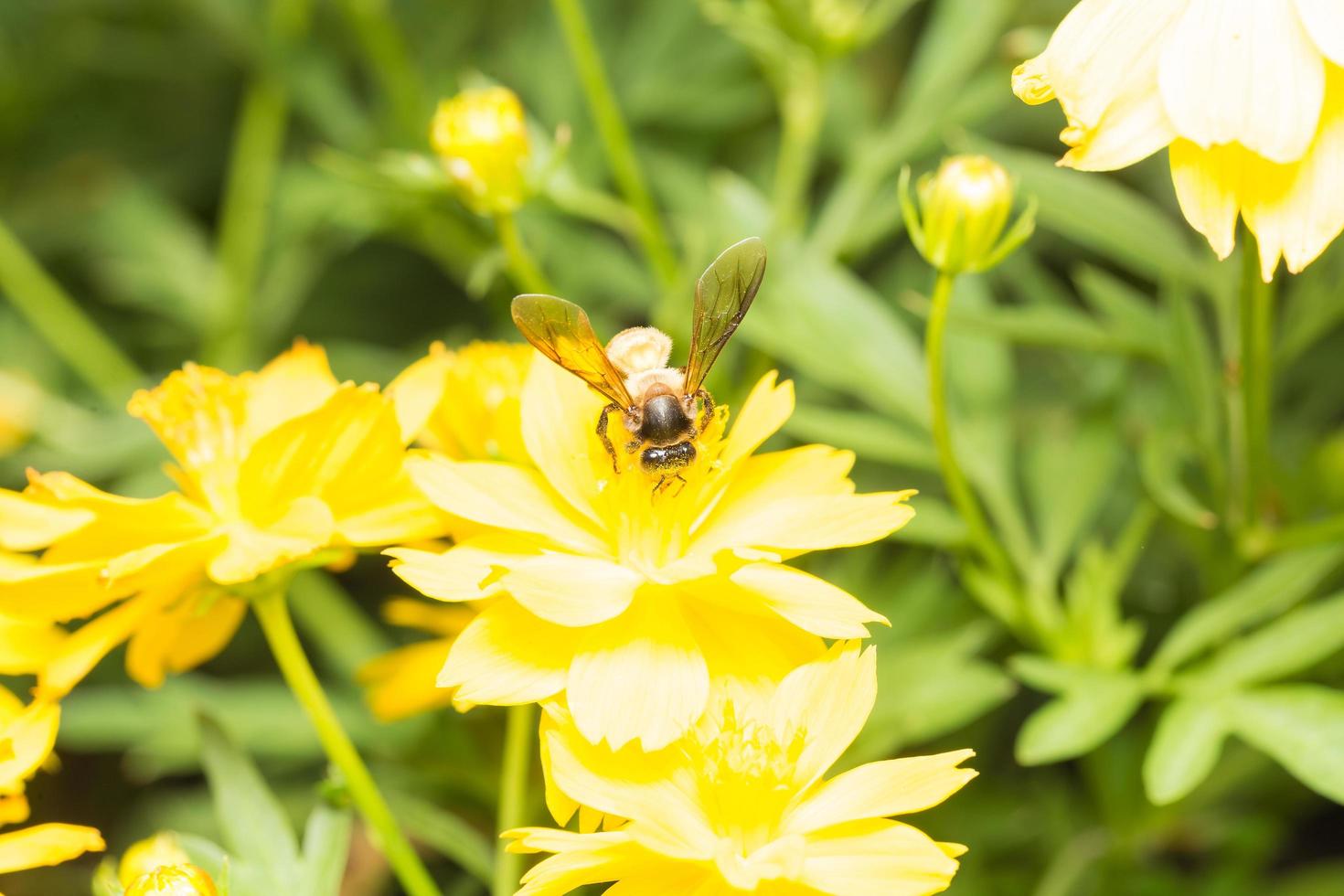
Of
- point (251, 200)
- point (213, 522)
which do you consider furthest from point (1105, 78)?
point (251, 200)

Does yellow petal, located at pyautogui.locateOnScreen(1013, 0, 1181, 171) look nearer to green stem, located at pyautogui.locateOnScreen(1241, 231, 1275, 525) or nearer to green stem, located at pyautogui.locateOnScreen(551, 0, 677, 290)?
green stem, located at pyautogui.locateOnScreen(1241, 231, 1275, 525)

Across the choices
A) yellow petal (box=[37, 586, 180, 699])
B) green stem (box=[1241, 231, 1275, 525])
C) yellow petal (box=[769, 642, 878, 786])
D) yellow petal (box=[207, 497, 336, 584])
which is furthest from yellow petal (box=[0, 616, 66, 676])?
green stem (box=[1241, 231, 1275, 525])

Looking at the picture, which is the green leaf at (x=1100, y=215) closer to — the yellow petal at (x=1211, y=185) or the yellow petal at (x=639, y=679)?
the yellow petal at (x=1211, y=185)

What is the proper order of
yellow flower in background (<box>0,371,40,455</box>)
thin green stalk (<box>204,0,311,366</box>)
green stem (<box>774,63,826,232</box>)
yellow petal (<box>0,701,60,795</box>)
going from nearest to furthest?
1. yellow petal (<box>0,701,60,795</box>)
2. green stem (<box>774,63,826,232</box>)
3. yellow flower in background (<box>0,371,40,455</box>)
4. thin green stalk (<box>204,0,311,366</box>)

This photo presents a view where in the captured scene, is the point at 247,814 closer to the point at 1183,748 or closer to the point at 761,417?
the point at 761,417

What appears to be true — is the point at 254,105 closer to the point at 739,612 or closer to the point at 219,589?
the point at 219,589

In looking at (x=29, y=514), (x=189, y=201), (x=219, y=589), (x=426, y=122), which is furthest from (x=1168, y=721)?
(x=189, y=201)

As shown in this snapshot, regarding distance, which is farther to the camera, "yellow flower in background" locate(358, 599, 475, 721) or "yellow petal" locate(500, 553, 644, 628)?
"yellow flower in background" locate(358, 599, 475, 721)
